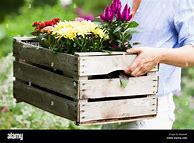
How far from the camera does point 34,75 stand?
241cm

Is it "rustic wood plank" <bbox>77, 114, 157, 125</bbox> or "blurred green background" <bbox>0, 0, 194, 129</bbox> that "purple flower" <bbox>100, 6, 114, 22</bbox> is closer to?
"rustic wood plank" <bbox>77, 114, 157, 125</bbox>

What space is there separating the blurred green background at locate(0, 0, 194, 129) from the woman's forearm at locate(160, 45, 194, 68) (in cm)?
125

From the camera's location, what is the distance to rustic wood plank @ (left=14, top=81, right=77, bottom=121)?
2.24 m

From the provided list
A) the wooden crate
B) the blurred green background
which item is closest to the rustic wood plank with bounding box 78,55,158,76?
the wooden crate

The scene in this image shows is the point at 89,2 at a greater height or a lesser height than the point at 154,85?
greater

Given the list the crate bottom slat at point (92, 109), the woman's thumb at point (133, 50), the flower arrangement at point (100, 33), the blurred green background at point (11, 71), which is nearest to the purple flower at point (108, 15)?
the flower arrangement at point (100, 33)

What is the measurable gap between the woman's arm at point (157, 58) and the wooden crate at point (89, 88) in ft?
0.07

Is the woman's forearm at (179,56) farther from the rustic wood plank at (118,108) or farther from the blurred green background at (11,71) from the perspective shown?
the blurred green background at (11,71)

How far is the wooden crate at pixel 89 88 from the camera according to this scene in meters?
2.18
